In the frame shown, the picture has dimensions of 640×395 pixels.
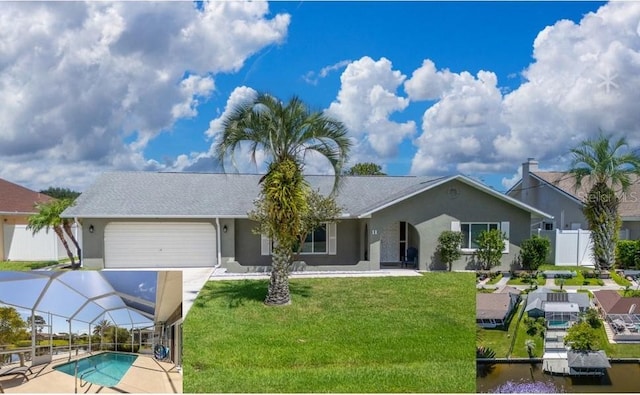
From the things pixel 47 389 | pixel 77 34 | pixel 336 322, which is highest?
pixel 77 34

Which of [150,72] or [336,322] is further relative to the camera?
[150,72]

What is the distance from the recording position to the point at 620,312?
3.71 meters

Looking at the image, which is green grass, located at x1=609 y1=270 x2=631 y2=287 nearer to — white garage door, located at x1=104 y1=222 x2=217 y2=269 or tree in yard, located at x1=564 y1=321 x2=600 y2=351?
tree in yard, located at x1=564 y1=321 x2=600 y2=351

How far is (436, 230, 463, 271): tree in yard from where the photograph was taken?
57.0ft

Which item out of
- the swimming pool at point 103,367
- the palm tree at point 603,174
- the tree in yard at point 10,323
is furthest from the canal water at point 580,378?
the palm tree at point 603,174

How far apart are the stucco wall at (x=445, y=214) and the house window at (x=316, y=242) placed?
8.05ft

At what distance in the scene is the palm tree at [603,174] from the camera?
14.1 metres

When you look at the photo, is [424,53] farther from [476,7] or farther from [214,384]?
[214,384]

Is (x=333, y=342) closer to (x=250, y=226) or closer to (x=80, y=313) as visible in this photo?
(x=80, y=313)

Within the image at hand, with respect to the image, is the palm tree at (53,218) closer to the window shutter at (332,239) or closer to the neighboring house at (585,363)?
the window shutter at (332,239)

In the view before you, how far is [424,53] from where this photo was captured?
940 cm

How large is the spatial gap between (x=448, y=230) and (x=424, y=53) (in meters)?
9.87

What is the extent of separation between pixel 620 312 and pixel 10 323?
4.71 metres

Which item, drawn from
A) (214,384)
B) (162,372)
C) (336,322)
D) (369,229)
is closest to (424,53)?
(336,322)
